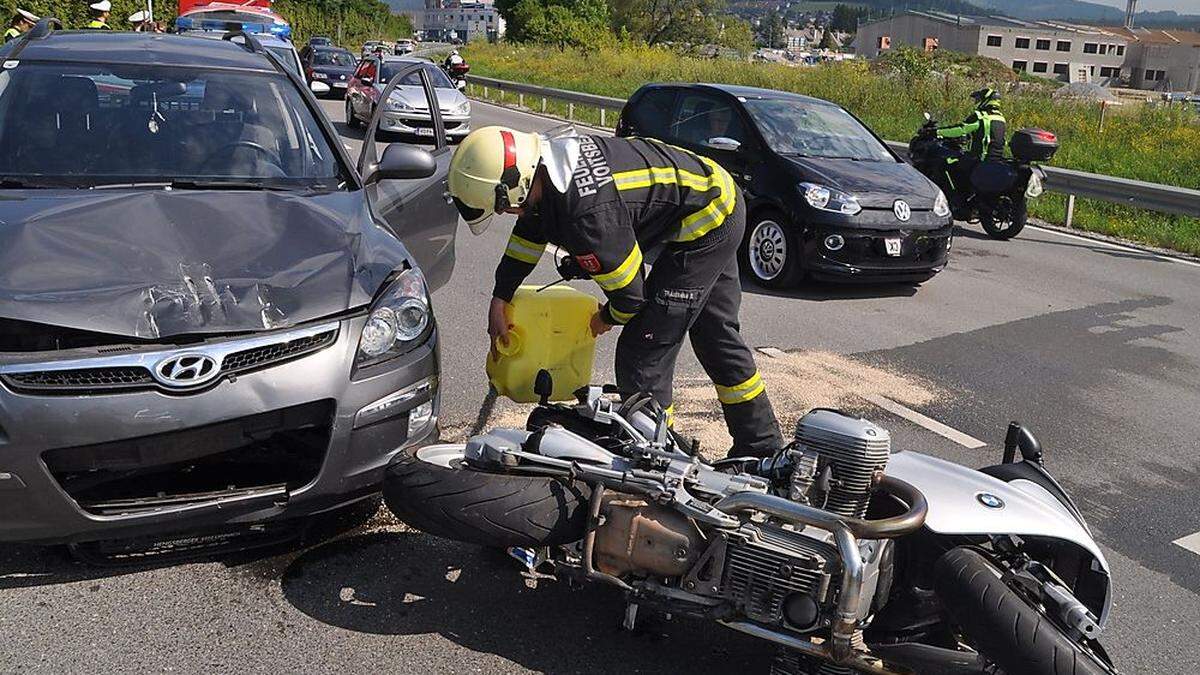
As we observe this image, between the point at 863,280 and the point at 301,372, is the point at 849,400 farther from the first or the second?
the point at 301,372

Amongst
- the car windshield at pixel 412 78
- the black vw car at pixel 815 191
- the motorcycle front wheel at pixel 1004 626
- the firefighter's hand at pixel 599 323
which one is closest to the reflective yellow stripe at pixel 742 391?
the firefighter's hand at pixel 599 323

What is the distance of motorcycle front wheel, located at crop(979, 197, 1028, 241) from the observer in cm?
1097

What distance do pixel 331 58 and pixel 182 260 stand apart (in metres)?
30.2

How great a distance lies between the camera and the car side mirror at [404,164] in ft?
15.5

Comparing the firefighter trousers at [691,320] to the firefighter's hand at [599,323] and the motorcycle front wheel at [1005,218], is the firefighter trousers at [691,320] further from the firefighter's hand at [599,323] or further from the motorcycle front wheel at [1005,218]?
the motorcycle front wheel at [1005,218]

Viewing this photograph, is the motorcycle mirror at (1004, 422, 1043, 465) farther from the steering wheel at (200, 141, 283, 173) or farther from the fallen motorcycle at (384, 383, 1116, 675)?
the steering wheel at (200, 141, 283, 173)

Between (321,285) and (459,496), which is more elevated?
(321,285)

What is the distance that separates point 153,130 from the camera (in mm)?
4551

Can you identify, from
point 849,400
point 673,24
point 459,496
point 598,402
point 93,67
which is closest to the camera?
point 459,496

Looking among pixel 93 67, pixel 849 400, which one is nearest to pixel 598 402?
pixel 849 400

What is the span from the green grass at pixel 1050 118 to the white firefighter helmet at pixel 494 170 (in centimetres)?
1006

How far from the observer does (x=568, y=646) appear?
315 centimetres

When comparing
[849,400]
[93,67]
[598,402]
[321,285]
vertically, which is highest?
[93,67]

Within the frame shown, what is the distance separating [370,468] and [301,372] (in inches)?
16.4
